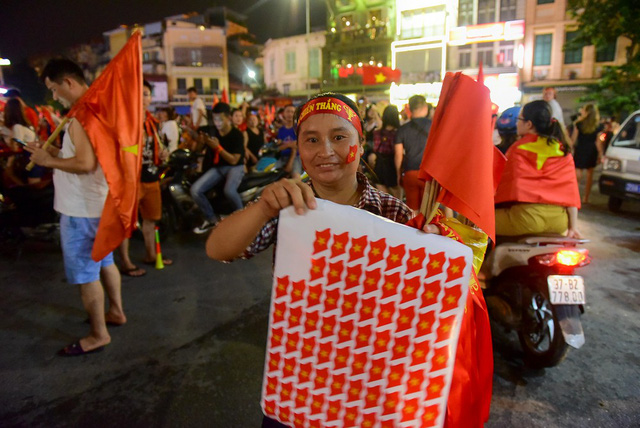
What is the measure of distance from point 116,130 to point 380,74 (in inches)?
1168

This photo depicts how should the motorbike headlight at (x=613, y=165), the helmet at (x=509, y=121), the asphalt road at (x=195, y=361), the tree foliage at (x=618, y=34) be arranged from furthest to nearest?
the tree foliage at (x=618, y=34) < the motorbike headlight at (x=613, y=165) < the helmet at (x=509, y=121) < the asphalt road at (x=195, y=361)

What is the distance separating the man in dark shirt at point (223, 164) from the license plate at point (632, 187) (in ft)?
23.2

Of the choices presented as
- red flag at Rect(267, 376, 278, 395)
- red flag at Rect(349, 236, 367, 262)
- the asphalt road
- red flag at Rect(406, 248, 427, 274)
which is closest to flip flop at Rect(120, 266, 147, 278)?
the asphalt road

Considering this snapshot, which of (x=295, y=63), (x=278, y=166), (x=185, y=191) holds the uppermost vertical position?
(x=295, y=63)

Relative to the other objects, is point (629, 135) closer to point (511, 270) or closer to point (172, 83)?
point (511, 270)

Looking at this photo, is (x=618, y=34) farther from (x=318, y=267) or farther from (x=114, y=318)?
(x=318, y=267)

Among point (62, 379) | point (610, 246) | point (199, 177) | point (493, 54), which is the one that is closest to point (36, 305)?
point (62, 379)

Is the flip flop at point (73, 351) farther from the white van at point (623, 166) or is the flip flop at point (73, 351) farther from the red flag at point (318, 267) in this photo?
the white van at point (623, 166)

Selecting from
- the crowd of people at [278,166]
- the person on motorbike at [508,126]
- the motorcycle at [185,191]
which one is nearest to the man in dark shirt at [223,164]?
the crowd of people at [278,166]

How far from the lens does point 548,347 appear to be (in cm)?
317

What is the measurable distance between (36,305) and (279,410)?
4.29 metres

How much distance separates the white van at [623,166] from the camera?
7.65 m

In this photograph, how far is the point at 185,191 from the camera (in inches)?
281

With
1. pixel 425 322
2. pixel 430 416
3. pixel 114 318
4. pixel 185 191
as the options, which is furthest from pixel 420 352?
pixel 185 191
